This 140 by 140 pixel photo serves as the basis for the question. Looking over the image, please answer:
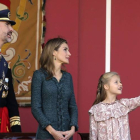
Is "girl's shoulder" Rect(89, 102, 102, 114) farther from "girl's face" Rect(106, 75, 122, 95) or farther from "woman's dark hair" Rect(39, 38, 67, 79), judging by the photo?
"woman's dark hair" Rect(39, 38, 67, 79)

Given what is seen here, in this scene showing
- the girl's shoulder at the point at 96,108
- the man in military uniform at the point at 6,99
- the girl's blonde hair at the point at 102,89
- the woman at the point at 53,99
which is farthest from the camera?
the girl's blonde hair at the point at 102,89

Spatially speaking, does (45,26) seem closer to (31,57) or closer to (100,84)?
(31,57)

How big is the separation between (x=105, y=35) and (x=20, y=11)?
1094 millimetres

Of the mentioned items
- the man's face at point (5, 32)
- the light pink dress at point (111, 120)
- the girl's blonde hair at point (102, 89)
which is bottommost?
the light pink dress at point (111, 120)

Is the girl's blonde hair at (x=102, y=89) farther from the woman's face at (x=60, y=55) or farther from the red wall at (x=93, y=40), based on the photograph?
the red wall at (x=93, y=40)

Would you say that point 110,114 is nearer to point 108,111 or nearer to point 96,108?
point 108,111

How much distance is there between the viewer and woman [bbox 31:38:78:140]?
4.70 metres

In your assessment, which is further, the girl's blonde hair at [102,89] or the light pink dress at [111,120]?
the girl's blonde hair at [102,89]

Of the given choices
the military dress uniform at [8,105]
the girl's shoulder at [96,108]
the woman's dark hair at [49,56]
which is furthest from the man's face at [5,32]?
the girl's shoulder at [96,108]

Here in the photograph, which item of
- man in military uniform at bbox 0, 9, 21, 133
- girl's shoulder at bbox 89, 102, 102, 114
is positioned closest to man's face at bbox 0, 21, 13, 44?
man in military uniform at bbox 0, 9, 21, 133

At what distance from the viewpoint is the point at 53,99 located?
4770 mm

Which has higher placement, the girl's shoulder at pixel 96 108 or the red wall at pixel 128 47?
the red wall at pixel 128 47

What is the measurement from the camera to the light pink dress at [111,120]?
499 centimetres

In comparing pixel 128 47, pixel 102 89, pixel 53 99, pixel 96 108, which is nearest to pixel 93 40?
pixel 128 47
